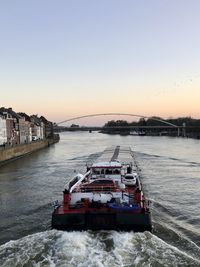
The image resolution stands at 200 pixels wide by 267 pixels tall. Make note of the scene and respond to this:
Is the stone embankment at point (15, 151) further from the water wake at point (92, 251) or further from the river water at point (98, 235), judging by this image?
the water wake at point (92, 251)

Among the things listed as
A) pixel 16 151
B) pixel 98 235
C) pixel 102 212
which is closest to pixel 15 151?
pixel 16 151

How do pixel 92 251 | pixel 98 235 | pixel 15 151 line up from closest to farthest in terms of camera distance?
pixel 92 251 < pixel 98 235 < pixel 15 151

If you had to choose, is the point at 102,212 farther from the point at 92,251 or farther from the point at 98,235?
the point at 92,251

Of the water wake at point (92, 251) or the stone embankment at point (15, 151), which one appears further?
the stone embankment at point (15, 151)

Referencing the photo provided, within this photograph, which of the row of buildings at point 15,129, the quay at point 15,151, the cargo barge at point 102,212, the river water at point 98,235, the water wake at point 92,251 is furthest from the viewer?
the row of buildings at point 15,129

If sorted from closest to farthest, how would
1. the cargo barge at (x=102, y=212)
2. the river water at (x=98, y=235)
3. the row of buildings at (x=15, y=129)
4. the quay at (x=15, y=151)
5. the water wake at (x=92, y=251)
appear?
the water wake at (x=92, y=251) → the river water at (x=98, y=235) → the cargo barge at (x=102, y=212) → the quay at (x=15, y=151) → the row of buildings at (x=15, y=129)

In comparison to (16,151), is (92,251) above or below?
below

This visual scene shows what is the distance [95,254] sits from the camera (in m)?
13.1

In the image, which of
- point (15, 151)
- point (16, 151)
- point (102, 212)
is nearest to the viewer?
point (102, 212)

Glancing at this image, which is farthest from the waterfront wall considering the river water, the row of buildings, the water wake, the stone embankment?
the water wake

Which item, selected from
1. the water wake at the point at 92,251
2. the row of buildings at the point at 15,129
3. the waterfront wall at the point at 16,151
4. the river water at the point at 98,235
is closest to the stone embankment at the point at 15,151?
the waterfront wall at the point at 16,151

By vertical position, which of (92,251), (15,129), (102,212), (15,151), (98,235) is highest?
(15,129)

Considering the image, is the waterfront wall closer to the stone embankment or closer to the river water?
the stone embankment

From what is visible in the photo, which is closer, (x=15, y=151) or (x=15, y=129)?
(x=15, y=151)
